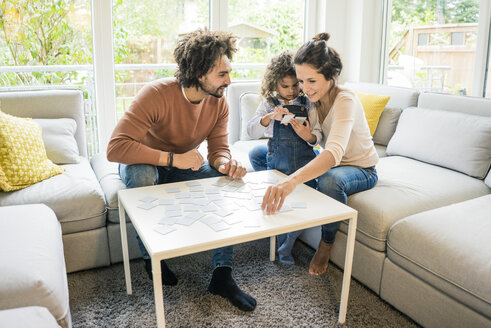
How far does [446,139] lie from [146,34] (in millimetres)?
2172

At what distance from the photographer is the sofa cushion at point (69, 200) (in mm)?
1844

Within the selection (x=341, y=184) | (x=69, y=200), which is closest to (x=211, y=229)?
(x=341, y=184)

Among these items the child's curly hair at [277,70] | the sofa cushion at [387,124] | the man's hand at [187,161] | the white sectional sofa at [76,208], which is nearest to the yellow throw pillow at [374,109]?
the sofa cushion at [387,124]

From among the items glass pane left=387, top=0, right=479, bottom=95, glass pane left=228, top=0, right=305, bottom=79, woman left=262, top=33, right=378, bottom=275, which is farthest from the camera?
glass pane left=228, top=0, right=305, bottom=79

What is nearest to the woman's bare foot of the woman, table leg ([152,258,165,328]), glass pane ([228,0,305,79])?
the woman

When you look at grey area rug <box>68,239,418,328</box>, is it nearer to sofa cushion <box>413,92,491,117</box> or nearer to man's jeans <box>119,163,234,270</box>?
man's jeans <box>119,163,234,270</box>

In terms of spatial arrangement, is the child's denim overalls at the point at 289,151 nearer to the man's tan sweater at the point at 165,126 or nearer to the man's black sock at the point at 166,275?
the man's tan sweater at the point at 165,126

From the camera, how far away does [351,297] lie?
5.84 ft

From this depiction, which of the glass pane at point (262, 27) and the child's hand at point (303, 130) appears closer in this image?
the child's hand at point (303, 130)

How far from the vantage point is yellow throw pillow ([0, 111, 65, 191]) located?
1891 millimetres

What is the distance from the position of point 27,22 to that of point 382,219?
8.29 ft

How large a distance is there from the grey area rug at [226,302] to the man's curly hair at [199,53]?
899 mm

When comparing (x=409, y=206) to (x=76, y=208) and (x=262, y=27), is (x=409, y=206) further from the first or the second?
(x=262, y=27)

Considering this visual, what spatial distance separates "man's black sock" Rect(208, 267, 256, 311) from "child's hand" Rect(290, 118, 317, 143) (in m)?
0.69
